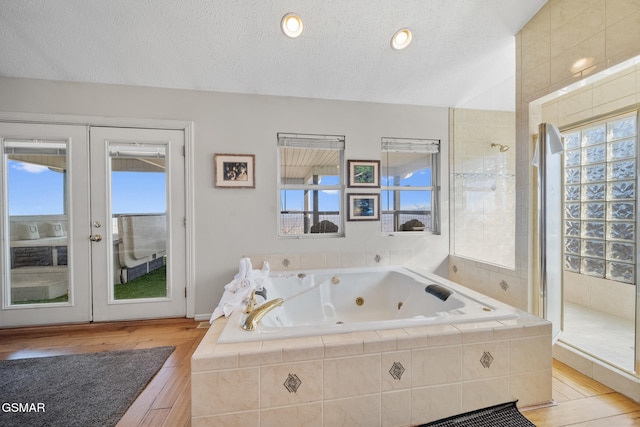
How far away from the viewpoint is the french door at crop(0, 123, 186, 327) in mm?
2143

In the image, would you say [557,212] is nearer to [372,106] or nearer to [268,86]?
[372,106]

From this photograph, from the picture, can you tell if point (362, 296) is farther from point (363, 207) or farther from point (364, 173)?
point (364, 173)

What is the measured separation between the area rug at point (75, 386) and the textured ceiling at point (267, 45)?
2179mm

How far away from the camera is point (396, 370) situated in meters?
1.14

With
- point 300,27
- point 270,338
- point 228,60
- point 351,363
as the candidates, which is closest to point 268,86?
point 228,60

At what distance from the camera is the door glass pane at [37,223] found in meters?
2.15

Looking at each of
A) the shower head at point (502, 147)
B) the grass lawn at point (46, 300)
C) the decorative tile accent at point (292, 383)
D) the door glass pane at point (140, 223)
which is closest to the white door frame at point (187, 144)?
the door glass pane at point (140, 223)

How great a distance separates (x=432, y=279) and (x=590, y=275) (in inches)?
67.6

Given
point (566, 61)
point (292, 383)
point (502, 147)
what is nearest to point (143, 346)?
point (292, 383)

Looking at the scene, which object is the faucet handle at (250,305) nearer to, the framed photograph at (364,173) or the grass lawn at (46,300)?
the framed photograph at (364,173)

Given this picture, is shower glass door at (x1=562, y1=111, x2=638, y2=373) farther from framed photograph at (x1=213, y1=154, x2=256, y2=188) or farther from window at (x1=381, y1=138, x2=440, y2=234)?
framed photograph at (x1=213, y1=154, x2=256, y2=188)

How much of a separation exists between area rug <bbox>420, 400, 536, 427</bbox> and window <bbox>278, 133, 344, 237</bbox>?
1635mm

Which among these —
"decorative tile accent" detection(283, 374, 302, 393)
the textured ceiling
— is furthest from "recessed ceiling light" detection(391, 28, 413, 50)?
"decorative tile accent" detection(283, 374, 302, 393)

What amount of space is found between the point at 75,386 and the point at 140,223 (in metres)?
1.27
